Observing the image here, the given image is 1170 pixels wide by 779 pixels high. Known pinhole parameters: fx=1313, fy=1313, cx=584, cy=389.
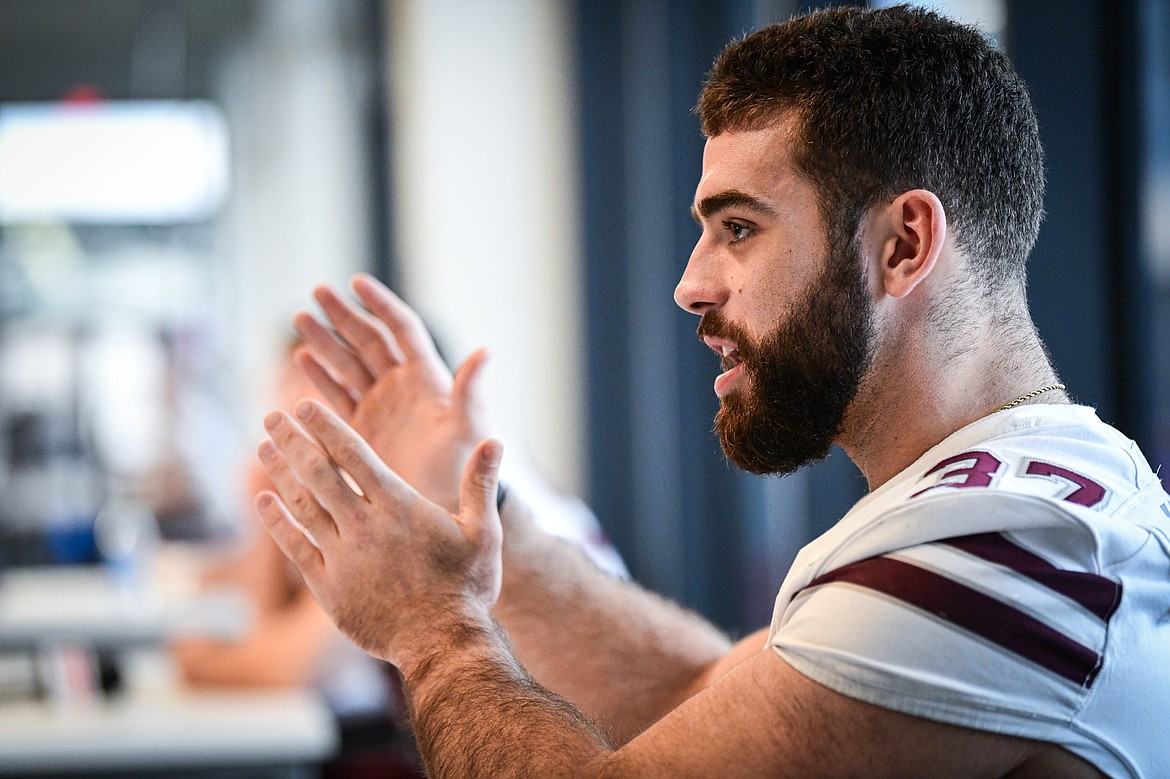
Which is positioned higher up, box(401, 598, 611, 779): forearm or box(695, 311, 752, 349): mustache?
box(695, 311, 752, 349): mustache

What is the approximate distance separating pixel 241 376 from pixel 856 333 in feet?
16.7

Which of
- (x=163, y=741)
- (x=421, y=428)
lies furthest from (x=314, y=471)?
(x=163, y=741)

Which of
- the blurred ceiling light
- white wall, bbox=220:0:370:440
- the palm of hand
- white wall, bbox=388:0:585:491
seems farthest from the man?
white wall, bbox=220:0:370:440

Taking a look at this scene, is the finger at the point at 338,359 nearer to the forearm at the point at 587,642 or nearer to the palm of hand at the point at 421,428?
the palm of hand at the point at 421,428

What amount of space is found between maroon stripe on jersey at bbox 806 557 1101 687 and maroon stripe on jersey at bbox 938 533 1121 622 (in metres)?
0.03

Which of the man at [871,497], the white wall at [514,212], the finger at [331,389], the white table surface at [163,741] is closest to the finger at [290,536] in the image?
the man at [871,497]

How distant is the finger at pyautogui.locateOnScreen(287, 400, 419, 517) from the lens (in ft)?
4.23

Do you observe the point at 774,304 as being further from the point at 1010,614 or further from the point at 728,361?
the point at 1010,614

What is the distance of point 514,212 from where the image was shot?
16.1 feet

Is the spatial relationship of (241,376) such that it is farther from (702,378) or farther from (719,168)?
(719,168)

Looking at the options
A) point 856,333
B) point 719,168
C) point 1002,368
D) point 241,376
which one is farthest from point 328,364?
point 241,376

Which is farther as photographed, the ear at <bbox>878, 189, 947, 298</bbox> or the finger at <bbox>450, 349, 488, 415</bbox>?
the finger at <bbox>450, 349, 488, 415</bbox>

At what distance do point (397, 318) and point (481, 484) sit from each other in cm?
38

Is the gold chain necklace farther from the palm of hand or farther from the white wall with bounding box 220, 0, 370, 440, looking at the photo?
the white wall with bounding box 220, 0, 370, 440
